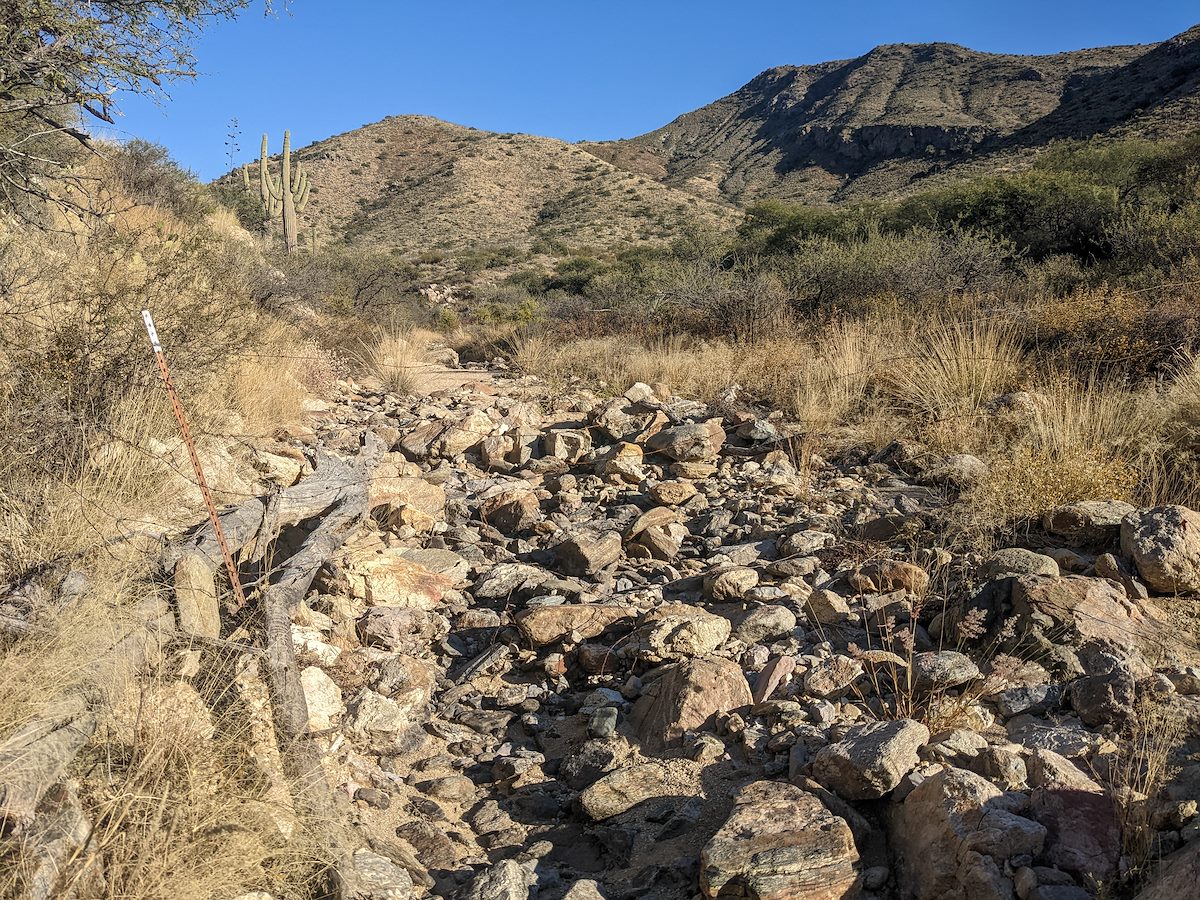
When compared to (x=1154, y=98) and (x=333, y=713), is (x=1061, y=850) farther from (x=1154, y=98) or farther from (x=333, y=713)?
(x=1154, y=98)

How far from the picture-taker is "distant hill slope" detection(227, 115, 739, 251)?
126 ft

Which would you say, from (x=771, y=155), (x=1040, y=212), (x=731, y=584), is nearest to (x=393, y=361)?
(x=731, y=584)

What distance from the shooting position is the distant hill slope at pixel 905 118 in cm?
3212

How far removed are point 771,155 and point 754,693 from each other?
63.0m

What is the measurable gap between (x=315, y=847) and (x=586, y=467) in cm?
463

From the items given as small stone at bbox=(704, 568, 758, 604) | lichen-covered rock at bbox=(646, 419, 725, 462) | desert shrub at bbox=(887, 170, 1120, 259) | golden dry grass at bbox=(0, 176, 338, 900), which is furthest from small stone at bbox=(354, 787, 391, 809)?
desert shrub at bbox=(887, 170, 1120, 259)

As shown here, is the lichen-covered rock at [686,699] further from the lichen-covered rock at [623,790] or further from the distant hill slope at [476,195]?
the distant hill slope at [476,195]

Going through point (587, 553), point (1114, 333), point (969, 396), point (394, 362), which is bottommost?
point (587, 553)

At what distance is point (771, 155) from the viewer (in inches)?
2384

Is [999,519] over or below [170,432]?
below

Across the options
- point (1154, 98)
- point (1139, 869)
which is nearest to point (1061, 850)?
point (1139, 869)

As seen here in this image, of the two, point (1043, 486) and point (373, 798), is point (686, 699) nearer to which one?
point (373, 798)

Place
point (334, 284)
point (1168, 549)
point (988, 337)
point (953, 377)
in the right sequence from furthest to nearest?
point (334, 284)
point (988, 337)
point (953, 377)
point (1168, 549)

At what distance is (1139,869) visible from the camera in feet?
6.50
